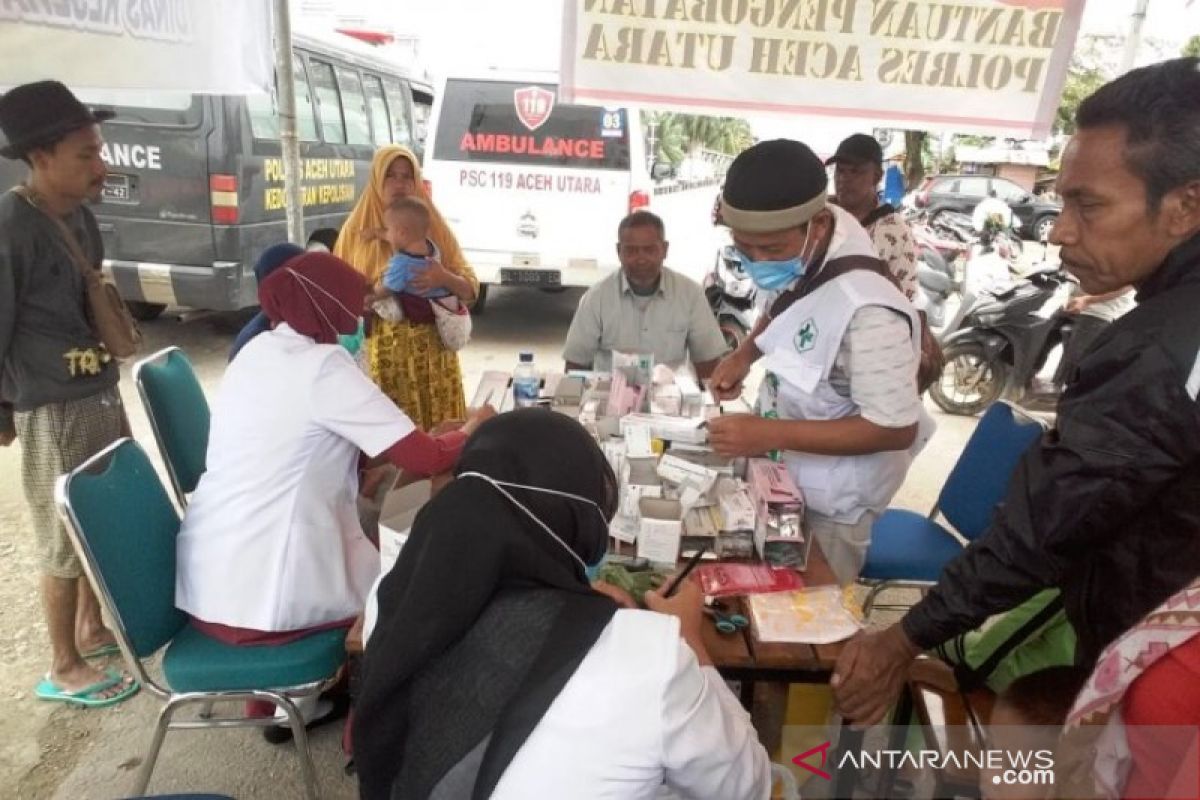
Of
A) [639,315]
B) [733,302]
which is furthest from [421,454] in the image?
[733,302]

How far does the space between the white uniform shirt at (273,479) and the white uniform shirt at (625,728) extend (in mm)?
1143

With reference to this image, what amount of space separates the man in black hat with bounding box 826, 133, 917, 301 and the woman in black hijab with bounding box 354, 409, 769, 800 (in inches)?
125

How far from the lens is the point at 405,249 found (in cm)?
313

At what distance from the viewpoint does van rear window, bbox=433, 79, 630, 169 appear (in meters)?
6.52

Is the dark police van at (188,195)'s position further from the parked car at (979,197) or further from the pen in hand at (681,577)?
the parked car at (979,197)

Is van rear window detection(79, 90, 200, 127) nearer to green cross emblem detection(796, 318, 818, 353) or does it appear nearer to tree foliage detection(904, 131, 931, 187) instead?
green cross emblem detection(796, 318, 818, 353)

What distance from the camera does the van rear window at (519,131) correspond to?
6.52m

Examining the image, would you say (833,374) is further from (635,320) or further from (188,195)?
A: (188,195)

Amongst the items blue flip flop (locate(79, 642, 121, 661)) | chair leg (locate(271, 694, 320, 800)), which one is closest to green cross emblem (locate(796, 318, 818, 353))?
chair leg (locate(271, 694, 320, 800))

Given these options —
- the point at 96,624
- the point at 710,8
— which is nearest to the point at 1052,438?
the point at 710,8

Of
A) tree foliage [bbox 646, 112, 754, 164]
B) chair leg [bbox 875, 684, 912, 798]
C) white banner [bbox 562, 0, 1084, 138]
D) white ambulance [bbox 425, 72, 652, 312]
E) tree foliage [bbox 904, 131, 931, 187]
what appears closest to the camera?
chair leg [bbox 875, 684, 912, 798]

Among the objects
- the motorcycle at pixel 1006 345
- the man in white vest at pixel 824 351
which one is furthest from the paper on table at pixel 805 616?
the motorcycle at pixel 1006 345

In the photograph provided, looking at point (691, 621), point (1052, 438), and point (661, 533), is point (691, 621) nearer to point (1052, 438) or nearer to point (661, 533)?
point (661, 533)

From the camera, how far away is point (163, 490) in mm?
2000
